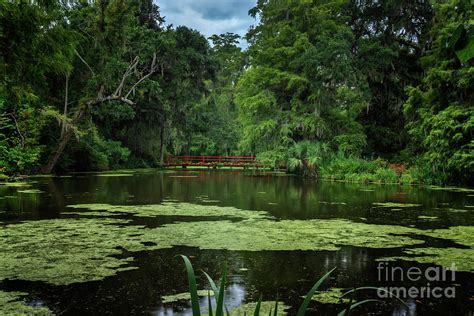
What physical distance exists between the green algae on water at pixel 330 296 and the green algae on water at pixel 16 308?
6.41ft

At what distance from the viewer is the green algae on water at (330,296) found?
3.13 meters

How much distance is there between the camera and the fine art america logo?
3.35 m

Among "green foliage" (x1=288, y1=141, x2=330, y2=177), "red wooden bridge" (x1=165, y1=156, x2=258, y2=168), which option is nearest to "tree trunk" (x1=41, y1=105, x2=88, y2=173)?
"green foliage" (x1=288, y1=141, x2=330, y2=177)

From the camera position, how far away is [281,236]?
5.43 m

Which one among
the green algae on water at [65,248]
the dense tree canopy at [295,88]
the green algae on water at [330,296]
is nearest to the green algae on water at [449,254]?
the green algae on water at [330,296]

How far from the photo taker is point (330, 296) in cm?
323

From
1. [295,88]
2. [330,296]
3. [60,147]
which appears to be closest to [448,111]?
[295,88]

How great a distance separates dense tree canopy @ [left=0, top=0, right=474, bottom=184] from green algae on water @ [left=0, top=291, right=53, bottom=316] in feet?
40.3

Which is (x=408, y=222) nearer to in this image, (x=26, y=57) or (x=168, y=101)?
(x=26, y=57)

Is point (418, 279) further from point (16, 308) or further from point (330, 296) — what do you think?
point (16, 308)

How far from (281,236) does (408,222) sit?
255 centimetres

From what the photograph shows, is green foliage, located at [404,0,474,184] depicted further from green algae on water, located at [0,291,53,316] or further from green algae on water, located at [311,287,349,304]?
green algae on water, located at [0,291,53,316]

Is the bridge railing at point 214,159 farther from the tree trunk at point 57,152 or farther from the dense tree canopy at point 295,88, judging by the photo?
the tree trunk at point 57,152

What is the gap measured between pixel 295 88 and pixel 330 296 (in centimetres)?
1900
